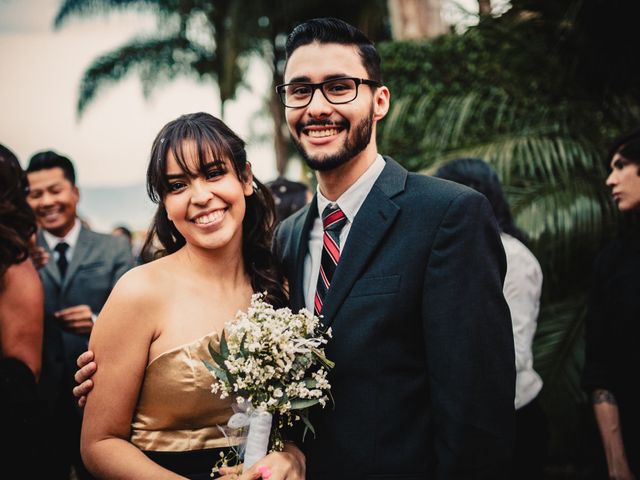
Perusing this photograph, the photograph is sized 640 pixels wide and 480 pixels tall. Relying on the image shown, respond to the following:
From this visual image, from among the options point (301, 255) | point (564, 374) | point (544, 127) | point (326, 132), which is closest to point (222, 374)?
point (301, 255)

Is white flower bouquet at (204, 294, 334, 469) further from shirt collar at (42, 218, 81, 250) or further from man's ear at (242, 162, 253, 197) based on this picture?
shirt collar at (42, 218, 81, 250)

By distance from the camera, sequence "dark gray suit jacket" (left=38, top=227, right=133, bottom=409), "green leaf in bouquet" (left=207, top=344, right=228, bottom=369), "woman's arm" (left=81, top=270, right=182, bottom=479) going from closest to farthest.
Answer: "green leaf in bouquet" (left=207, top=344, right=228, bottom=369) < "woman's arm" (left=81, top=270, right=182, bottom=479) < "dark gray suit jacket" (left=38, top=227, right=133, bottom=409)

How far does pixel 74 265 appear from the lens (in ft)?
15.9

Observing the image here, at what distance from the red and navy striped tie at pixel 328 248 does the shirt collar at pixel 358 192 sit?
0.03 m

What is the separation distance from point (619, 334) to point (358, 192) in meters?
Answer: 1.93

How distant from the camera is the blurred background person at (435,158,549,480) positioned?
352cm

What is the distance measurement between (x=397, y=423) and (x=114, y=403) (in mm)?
1113

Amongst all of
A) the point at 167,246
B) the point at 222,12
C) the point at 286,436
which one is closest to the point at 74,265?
the point at 167,246

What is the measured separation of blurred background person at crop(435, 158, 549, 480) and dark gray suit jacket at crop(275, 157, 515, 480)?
4.29 feet

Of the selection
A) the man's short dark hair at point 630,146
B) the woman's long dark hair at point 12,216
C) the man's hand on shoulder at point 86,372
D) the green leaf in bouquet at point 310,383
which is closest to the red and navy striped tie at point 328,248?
the green leaf in bouquet at point 310,383

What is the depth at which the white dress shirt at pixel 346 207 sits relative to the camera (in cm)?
255

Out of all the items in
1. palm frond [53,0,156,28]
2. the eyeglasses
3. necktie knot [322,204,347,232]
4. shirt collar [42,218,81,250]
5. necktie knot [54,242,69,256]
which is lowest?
necktie knot [54,242,69,256]

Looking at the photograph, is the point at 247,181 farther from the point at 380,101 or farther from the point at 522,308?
the point at 522,308

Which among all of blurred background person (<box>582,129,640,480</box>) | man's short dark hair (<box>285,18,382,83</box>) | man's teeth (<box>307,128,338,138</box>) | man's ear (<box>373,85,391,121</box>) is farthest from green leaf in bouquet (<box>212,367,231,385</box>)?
blurred background person (<box>582,129,640,480</box>)
